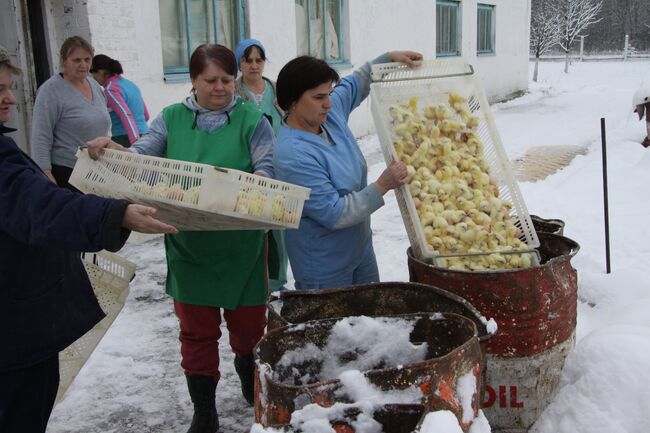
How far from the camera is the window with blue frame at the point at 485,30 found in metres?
17.9

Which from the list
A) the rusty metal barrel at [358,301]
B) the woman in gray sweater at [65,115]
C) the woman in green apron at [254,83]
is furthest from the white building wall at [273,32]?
the rusty metal barrel at [358,301]

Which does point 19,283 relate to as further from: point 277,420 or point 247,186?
point 277,420

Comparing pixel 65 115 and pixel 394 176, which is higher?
pixel 65 115

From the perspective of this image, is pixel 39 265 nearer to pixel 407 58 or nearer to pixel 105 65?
pixel 407 58

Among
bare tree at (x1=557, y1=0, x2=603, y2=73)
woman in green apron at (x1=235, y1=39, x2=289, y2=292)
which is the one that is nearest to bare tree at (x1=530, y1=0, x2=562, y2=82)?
bare tree at (x1=557, y1=0, x2=603, y2=73)

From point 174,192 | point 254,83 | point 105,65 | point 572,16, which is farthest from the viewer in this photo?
point 572,16

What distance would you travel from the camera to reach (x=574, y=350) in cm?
305

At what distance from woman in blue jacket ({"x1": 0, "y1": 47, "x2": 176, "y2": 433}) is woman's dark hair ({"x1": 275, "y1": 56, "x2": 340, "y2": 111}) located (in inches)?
41.5

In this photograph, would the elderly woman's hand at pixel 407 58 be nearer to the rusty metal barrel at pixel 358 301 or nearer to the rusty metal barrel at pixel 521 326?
Answer: the rusty metal barrel at pixel 521 326

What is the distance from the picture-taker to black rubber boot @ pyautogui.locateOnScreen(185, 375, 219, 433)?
3.13m

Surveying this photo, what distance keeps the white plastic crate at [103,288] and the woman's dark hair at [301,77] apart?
1.05 metres

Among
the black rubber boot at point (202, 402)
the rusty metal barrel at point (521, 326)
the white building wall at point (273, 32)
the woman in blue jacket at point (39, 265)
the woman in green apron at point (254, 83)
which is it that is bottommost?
the black rubber boot at point (202, 402)

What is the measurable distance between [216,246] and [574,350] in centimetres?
173

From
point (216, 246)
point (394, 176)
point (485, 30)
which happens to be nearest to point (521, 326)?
point (394, 176)
